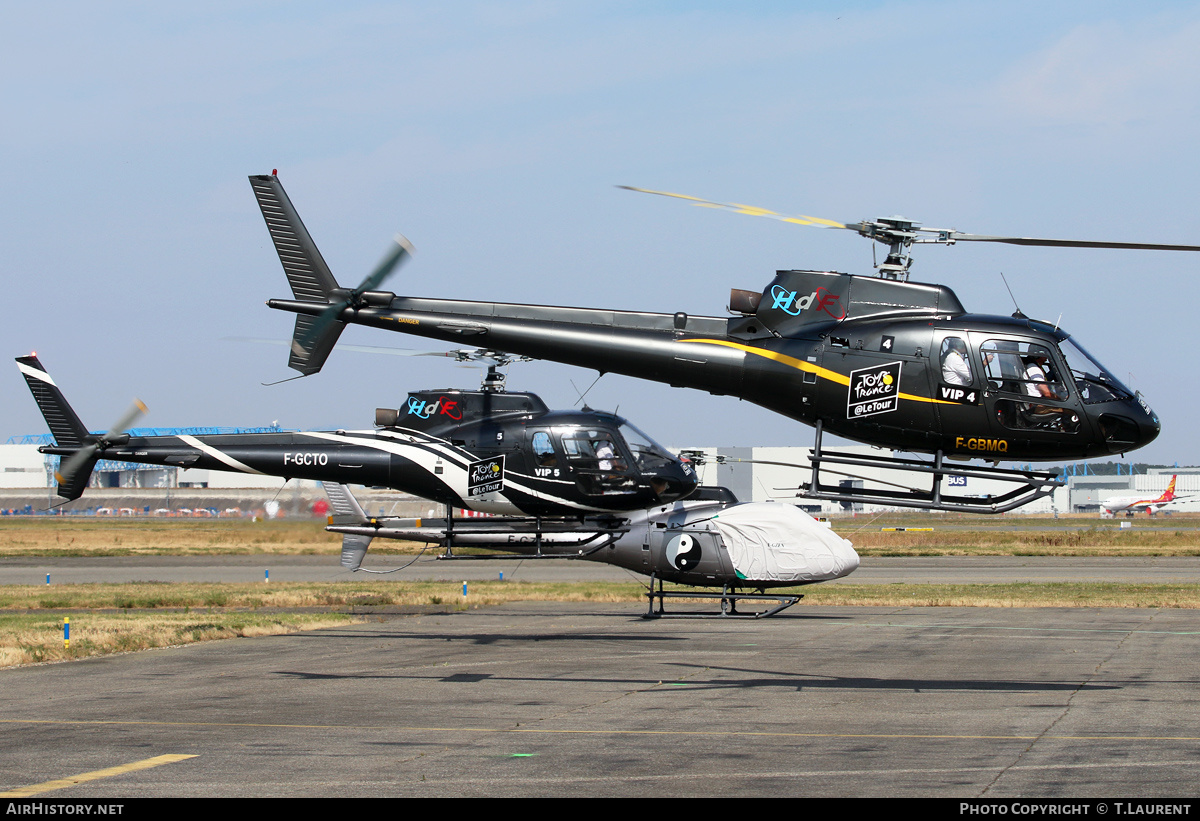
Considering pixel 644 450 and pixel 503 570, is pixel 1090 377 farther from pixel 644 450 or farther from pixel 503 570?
pixel 503 570

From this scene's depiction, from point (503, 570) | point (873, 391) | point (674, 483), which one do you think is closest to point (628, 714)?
point (873, 391)

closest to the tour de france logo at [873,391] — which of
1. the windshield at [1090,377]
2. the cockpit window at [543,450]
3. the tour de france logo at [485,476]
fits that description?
the windshield at [1090,377]

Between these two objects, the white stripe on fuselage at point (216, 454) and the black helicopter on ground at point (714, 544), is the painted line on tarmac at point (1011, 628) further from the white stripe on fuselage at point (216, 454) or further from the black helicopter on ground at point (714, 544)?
the white stripe on fuselage at point (216, 454)

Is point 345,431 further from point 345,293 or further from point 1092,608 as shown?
point 1092,608

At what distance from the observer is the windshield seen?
43.5ft

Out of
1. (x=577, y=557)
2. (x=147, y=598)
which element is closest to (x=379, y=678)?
(x=577, y=557)

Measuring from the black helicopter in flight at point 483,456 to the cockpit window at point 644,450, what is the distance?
26 mm

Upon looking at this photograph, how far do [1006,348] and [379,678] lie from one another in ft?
34.2

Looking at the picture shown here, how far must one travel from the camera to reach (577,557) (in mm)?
22016

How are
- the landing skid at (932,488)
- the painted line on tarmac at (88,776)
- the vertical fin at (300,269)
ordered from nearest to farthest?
the painted line on tarmac at (88,776) → the landing skid at (932,488) → the vertical fin at (300,269)

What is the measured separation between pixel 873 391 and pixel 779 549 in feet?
35.4

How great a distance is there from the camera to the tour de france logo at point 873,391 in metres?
13.6

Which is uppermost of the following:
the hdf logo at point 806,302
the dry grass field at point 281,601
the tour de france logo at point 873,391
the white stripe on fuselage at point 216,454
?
the hdf logo at point 806,302

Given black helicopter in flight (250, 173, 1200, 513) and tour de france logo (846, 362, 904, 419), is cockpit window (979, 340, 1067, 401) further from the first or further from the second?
tour de france logo (846, 362, 904, 419)
